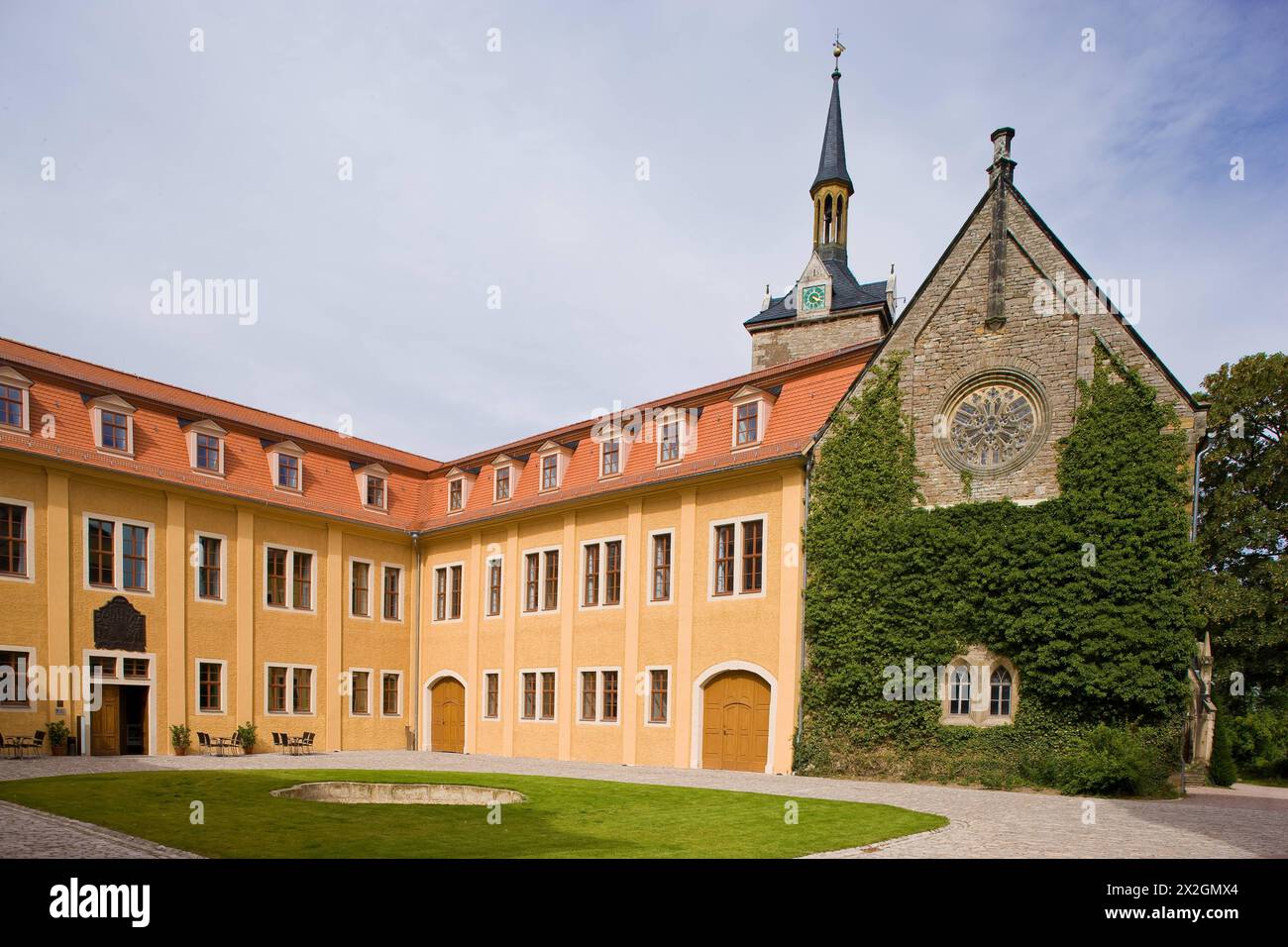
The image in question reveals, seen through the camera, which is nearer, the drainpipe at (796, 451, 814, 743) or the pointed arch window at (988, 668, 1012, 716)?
the pointed arch window at (988, 668, 1012, 716)

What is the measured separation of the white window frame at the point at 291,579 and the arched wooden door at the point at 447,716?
5.11 meters

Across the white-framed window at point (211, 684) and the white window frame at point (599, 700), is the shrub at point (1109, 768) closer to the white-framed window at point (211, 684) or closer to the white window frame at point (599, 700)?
the white window frame at point (599, 700)

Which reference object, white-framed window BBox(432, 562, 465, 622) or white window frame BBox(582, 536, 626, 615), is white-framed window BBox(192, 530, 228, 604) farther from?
white window frame BBox(582, 536, 626, 615)

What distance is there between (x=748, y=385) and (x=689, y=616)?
259 inches

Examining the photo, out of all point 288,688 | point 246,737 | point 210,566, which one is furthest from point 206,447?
point 246,737

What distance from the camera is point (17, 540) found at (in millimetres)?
24922

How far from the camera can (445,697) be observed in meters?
33.7

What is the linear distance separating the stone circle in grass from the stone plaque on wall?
526 inches

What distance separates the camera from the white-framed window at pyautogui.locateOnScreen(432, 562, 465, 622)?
34.0 m

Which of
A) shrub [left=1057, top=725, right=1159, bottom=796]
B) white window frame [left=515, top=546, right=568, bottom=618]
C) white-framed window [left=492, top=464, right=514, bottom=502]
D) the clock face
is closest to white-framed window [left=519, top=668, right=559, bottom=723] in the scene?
white window frame [left=515, top=546, right=568, bottom=618]

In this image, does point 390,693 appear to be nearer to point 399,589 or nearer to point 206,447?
point 399,589

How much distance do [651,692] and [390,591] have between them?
12.5 meters
